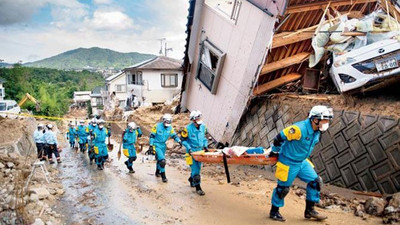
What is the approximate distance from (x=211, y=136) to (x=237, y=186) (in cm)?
436

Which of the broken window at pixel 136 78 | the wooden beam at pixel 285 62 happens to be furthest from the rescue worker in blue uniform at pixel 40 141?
the broken window at pixel 136 78

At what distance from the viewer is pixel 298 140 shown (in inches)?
187

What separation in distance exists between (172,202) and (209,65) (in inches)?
241

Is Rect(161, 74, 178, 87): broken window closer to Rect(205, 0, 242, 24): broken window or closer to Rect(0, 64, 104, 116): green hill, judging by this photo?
Rect(205, 0, 242, 24): broken window

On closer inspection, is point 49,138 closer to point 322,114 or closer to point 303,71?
point 303,71

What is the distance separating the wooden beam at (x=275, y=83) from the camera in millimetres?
9639

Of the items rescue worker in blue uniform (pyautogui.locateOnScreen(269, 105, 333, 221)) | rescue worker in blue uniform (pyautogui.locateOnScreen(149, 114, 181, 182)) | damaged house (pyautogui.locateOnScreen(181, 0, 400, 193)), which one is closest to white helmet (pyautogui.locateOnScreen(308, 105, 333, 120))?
rescue worker in blue uniform (pyautogui.locateOnScreen(269, 105, 333, 221))

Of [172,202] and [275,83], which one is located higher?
[275,83]

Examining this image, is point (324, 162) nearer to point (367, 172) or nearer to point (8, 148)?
point (367, 172)

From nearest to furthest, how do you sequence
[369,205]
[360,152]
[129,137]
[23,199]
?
[369,205] → [23,199] → [360,152] → [129,137]

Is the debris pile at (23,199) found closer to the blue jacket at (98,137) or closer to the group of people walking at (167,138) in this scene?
the blue jacket at (98,137)

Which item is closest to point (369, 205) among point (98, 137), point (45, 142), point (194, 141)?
point (194, 141)

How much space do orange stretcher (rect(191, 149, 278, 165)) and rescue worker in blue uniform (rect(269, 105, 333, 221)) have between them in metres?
0.18

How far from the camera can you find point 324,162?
272 inches
